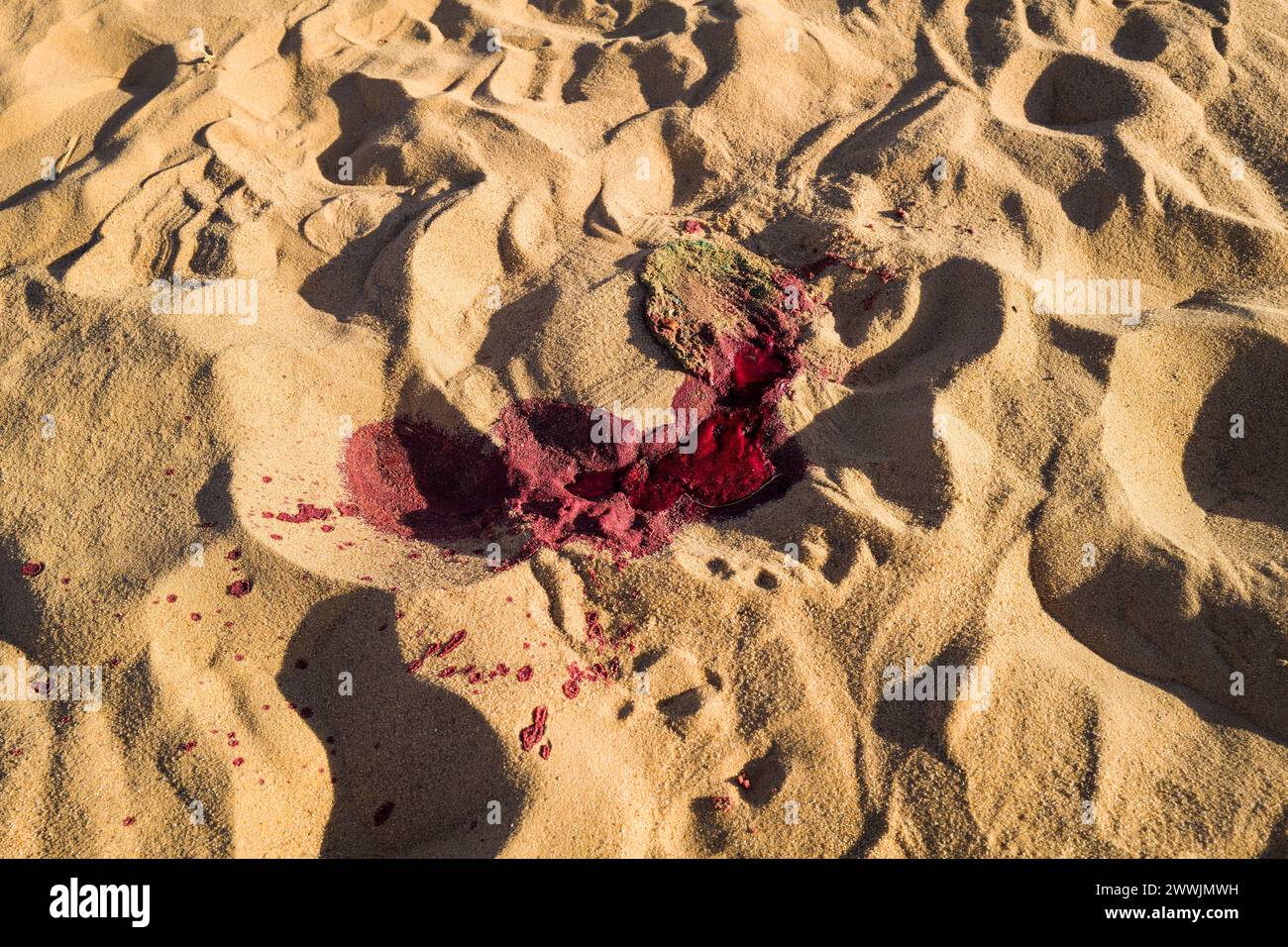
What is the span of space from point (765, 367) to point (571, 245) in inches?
37.6

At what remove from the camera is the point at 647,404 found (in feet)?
9.03

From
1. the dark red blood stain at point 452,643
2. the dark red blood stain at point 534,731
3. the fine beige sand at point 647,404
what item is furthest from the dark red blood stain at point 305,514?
the dark red blood stain at point 534,731

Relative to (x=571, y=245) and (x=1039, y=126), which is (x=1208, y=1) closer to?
(x=1039, y=126)

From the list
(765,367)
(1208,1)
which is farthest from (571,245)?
(1208,1)

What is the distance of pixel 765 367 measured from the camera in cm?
287

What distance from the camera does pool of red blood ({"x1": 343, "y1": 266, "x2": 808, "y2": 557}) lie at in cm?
252

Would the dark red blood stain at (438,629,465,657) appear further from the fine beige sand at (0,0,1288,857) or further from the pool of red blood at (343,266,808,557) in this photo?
the pool of red blood at (343,266,808,557)

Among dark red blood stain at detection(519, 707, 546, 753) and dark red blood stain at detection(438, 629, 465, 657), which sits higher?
dark red blood stain at detection(438, 629, 465, 657)

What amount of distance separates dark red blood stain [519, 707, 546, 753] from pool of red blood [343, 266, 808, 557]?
1.62ft

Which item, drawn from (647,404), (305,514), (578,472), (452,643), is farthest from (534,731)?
(647,404)

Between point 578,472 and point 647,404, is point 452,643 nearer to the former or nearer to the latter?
point 578,472

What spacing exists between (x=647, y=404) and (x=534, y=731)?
3.77ft

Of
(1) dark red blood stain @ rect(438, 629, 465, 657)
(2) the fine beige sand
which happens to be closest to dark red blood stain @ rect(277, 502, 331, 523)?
(2) the fine beige sand

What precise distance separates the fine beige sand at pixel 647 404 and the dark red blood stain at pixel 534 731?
0.03 m
